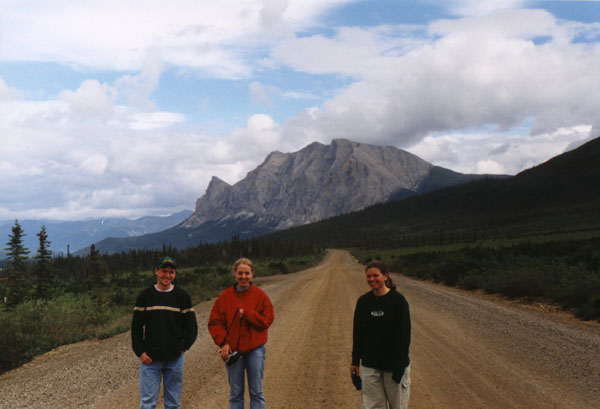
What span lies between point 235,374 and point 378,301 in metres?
2.11

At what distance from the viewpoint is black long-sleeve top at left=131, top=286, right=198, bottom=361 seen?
5.23m

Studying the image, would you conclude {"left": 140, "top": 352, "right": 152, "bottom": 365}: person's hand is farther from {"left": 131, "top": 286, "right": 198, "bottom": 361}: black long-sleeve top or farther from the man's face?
the man's face

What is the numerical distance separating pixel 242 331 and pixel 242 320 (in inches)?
5.5

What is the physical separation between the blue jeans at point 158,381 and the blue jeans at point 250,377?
0.70 m

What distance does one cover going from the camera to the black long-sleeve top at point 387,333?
463 centimetres

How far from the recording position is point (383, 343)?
4.70 meters

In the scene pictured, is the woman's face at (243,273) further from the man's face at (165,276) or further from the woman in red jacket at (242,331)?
the man's face at (165,276)

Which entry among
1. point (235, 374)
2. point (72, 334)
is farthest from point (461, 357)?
point (72, 334)

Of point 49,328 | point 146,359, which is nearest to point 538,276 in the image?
point 146,359

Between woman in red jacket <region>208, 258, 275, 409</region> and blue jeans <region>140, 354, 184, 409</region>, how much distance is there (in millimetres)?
671

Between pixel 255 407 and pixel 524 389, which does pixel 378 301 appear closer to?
pixel 255 407

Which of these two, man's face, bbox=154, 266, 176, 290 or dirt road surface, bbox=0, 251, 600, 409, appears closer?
man's face, bbox=154, 266, 176, 290

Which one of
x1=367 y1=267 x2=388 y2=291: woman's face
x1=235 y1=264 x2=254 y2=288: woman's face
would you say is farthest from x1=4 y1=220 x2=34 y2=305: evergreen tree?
x1=367 y1=267 x2=388 y2=291: woman's face

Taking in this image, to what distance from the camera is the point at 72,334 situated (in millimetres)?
13445
